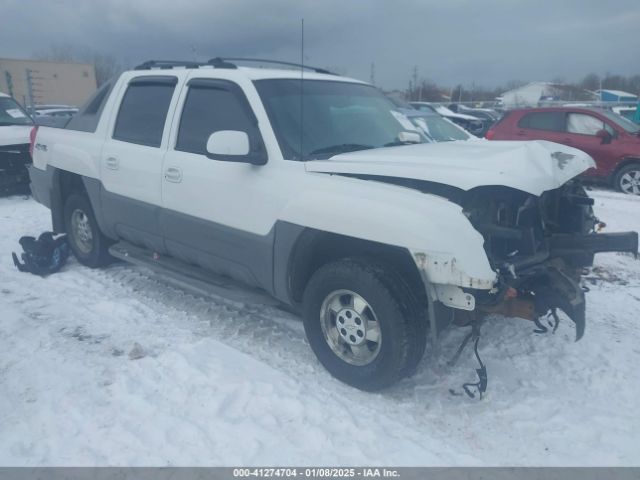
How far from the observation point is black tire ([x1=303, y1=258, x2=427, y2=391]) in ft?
10.7

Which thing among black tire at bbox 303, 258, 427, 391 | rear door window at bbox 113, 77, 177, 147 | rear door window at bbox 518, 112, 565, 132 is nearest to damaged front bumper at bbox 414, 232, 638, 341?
black tire at bbox 303, 258, 427, 391

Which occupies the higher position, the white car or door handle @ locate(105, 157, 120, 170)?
door handle @ locate(105, 157, 120, 170)

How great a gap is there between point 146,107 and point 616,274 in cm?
505

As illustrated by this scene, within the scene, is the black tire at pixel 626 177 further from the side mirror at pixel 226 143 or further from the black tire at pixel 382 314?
the side mirror at pixel 226 143

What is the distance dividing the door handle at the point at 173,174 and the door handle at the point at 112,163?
0.79 metres

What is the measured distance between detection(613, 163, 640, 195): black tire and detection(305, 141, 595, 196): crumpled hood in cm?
774

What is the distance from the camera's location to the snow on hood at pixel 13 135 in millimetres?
8945

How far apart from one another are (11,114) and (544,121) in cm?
1051

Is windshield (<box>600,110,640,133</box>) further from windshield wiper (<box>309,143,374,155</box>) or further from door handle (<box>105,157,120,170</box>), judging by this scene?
door handle (<box>105,157,120,170</box>)

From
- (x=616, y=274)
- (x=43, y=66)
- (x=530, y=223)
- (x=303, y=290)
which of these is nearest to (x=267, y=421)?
(x=303, y=290)

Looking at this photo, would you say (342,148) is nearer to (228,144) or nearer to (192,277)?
(228,144)

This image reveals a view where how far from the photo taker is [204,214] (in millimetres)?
4188

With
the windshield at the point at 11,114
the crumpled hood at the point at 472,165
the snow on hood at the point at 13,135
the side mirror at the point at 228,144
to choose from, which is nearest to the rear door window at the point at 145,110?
the side mirror at the point at 228,144

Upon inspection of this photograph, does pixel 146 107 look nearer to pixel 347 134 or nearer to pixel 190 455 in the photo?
pixel 347 134
